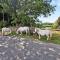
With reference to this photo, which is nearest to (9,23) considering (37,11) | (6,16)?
(6,16)

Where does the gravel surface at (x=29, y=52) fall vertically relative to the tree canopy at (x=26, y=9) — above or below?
below

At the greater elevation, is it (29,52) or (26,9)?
(26,9)

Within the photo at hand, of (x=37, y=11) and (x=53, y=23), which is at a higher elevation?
(x=37, y=11)

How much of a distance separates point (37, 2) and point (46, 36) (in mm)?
4706

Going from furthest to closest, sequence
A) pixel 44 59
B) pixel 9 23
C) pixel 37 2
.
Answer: pixel 9 23 → pixel 37 2 → pixel 44 59

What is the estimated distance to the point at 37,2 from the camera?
21.6 meters

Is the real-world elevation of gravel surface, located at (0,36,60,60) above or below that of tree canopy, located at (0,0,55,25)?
below

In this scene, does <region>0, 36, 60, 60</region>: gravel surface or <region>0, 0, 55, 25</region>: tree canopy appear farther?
<region>0, 0, 55, 25</region>: tree canopy

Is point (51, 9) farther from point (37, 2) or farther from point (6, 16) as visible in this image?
point (6, 16)

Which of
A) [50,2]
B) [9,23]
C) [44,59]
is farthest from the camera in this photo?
[9,23]

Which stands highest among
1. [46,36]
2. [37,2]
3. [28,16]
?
[37,2]

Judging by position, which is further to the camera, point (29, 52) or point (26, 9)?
point (26, 9)

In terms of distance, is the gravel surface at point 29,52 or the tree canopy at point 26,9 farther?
the tree canopy at point 26,9

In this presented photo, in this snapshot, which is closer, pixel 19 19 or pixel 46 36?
pixel 46 36
